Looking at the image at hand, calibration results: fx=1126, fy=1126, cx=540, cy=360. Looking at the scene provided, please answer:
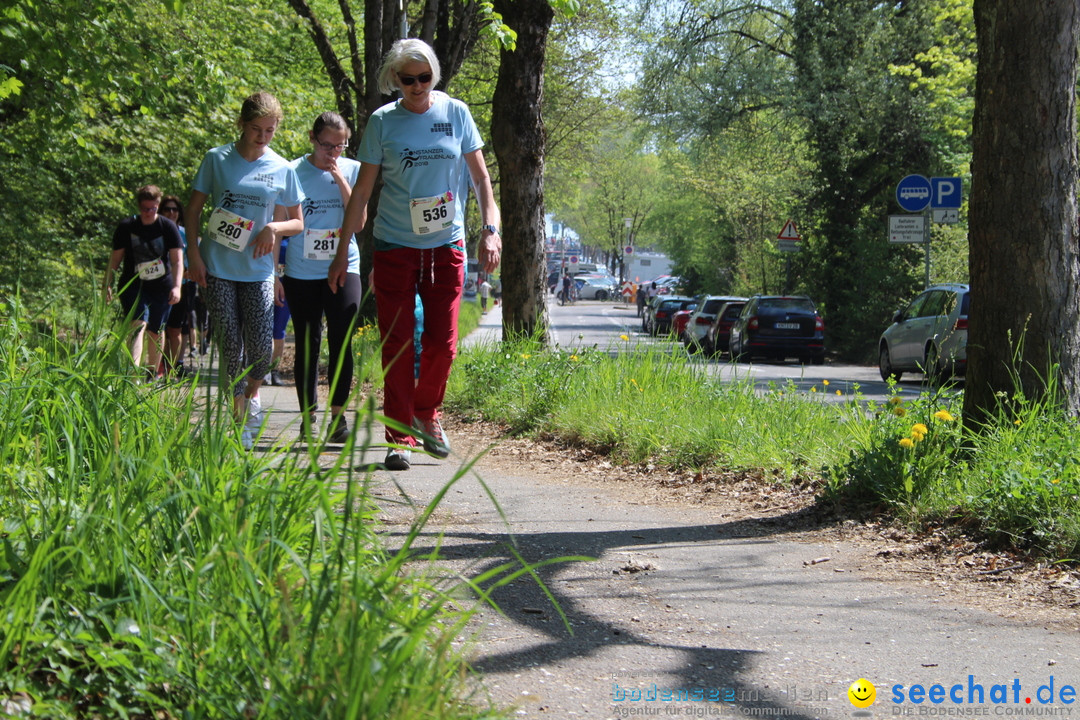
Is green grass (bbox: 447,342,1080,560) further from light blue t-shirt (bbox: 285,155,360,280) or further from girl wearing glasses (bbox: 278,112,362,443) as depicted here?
light blue t-shirt (bbox: 285,155,360,280)

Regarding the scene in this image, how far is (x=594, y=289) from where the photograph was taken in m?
88.8

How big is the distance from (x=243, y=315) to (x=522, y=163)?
4.56m

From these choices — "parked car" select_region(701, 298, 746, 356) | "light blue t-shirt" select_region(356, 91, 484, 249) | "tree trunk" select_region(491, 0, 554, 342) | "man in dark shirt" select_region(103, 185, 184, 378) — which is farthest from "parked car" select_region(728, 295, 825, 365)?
"light blue t-shirt" select_region(356, 91, 484, 249)

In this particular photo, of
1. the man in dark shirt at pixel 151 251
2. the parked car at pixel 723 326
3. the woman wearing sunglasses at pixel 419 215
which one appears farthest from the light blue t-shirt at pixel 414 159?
the parked car at pixel 723 326

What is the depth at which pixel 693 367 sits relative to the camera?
28.8 feet

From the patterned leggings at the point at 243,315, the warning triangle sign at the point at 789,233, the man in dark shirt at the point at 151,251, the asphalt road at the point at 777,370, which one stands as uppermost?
the warning triangle sign at the point at 789,233

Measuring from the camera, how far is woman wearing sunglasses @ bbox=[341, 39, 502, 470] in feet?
19.3

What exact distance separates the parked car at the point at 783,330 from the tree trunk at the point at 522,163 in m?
14.9

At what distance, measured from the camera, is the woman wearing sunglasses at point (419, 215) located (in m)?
5.89

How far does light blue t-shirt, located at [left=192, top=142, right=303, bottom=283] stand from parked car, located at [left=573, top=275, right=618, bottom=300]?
81.0 m

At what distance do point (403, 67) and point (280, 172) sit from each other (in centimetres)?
134

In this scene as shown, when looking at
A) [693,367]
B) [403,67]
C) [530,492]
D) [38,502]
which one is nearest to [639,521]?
[530,492]

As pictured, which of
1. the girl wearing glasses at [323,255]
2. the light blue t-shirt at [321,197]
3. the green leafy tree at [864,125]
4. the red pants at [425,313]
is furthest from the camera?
the green leafy tree at [864,125]

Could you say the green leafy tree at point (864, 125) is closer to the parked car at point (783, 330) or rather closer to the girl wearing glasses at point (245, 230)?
the parked car at point (783, 330)
